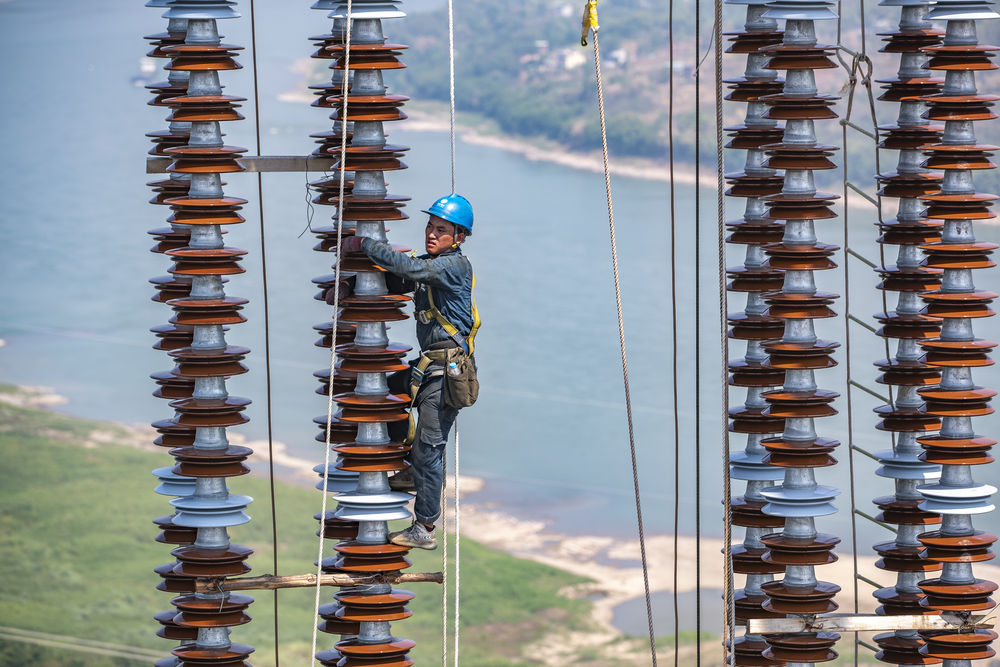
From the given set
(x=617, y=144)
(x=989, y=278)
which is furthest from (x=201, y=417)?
(x=617, y=144)

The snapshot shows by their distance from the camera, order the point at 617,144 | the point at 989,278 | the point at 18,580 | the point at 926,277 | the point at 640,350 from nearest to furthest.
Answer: the point at 926,277, the point at 18,580, the point at 989,278, the point at 640,350, the point at 617,144

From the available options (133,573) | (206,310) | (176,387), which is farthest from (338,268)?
(133,573)

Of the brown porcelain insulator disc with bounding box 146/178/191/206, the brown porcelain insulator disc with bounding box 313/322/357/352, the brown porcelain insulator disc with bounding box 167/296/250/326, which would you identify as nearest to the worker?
the brown porcelain insulator disc with bounding box 313/322/357/352

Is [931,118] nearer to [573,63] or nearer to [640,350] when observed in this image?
[640,350]

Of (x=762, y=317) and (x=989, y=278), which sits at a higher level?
(x=762, y=317)

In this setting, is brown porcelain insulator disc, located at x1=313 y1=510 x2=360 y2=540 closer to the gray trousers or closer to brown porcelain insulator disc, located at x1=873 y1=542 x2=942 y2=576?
the gray trousers

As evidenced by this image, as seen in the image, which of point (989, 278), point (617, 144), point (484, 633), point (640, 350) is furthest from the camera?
point (617, 144)

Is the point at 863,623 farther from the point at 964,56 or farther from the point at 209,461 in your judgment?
the point at 209,461
